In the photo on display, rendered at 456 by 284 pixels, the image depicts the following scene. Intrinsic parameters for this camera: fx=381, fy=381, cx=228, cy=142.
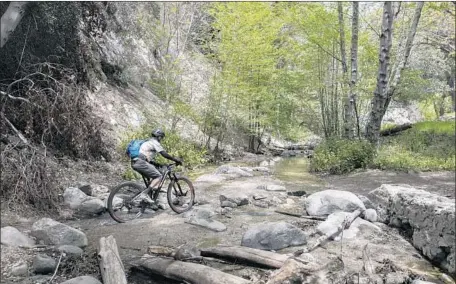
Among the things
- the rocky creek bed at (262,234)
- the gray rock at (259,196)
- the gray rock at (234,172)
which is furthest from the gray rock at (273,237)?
the gray rock at (234,172)

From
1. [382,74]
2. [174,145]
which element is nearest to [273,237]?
[174,145]

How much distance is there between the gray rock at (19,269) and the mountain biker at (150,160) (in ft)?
6.17

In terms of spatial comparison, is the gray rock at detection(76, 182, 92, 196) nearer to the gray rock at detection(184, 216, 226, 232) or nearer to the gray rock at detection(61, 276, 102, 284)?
the gray rock at detection(184, 216, 226, 232)

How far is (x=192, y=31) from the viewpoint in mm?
11320

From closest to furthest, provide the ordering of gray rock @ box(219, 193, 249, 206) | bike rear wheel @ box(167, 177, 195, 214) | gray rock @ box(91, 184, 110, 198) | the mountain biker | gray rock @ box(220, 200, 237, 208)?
the mountain biker → bike rear wheel @ box(167, 177, 195, 214) → gray rock @ box(91, 184, 110, 198) → gray rock @ box(220, 200, 237, 208) → gray rock @ box(219, 193, 249, 206)

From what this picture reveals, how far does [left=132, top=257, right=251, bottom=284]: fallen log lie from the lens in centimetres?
268

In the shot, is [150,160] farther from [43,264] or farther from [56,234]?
[43,264]

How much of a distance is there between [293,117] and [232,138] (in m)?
2.74

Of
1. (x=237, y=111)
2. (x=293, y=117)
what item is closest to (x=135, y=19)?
(x=237, y=111)

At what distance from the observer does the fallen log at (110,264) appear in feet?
8.98

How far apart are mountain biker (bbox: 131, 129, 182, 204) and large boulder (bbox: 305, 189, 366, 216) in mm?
1873

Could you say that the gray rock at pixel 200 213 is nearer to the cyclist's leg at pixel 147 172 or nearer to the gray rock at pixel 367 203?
the cyclist's leg at pixel 147 172

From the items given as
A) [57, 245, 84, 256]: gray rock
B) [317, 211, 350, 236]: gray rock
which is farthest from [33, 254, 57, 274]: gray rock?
[317, 211, 350, 236]: gray rock

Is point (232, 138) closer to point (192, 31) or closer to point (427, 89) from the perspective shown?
point (192, 31)
